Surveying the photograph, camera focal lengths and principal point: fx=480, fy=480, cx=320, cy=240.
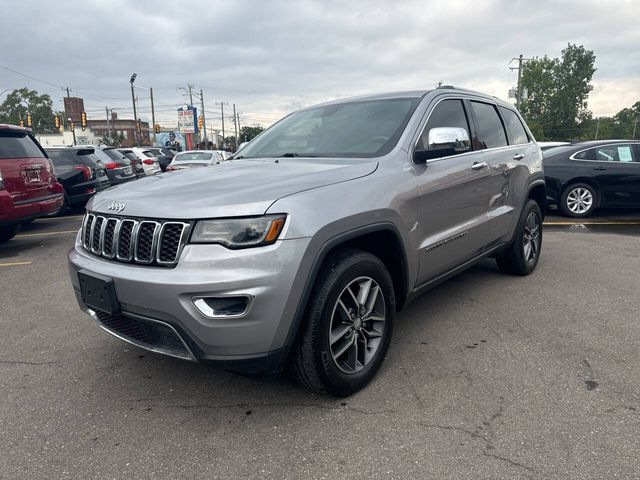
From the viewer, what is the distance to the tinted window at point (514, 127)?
4.91 metres

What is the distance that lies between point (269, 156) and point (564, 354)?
256cm

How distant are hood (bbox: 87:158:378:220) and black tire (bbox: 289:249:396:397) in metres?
0.46

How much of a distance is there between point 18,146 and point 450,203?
6275 mm

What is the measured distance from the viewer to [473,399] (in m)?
2.75

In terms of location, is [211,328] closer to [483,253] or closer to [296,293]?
[296,293]

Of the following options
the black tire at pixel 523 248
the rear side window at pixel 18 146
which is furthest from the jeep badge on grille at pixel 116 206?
the rear side window at pixel 18 146

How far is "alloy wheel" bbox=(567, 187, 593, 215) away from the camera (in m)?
9.03

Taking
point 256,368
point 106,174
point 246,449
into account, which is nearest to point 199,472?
point 246,449

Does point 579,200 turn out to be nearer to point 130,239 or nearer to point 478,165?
point 478,165

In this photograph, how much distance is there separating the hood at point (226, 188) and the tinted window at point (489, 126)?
1.75 m

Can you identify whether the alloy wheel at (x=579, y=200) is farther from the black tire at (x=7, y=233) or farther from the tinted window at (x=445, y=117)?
the black tire at (x=7, y=233)

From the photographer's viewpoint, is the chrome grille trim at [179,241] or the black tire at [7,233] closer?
the chrome grille trim at [179,241]

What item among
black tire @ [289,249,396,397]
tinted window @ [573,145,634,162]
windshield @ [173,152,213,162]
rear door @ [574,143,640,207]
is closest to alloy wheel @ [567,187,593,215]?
rear door @ [574,143,640,207]

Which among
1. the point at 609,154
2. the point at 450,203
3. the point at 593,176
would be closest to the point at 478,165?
Result: the point at 450,203
